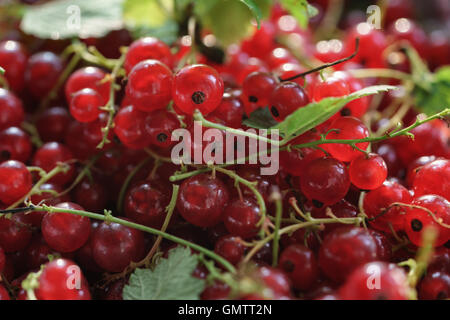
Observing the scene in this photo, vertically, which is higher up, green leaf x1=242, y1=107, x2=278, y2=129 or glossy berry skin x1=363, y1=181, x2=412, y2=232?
green leaf x1=242, y1=107, x2=278, y2=129

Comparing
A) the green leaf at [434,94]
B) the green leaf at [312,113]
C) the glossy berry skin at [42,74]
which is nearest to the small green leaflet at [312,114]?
the green leaf at [312,113]

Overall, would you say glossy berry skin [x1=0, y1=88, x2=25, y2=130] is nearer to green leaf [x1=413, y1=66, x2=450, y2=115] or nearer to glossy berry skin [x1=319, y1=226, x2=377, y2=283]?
glossy berry skin [x1=319, y1=226, x2=377, y2=283]

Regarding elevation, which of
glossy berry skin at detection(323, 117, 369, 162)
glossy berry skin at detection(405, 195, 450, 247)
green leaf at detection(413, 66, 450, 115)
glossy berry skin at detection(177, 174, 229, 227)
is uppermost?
green leaf at detection(413, 66, 450, 115)

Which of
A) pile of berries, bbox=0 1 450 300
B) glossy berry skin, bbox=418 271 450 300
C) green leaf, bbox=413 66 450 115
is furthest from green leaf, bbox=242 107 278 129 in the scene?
green leaf, bbox=413 66 450 115

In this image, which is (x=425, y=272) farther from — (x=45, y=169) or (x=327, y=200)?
(x=45, y=169)

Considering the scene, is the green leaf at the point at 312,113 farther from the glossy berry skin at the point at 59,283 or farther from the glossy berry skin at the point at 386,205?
the glossy berry skin at the point at 59,283

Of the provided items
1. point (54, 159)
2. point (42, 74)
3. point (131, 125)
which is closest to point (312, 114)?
point (131, 125)
